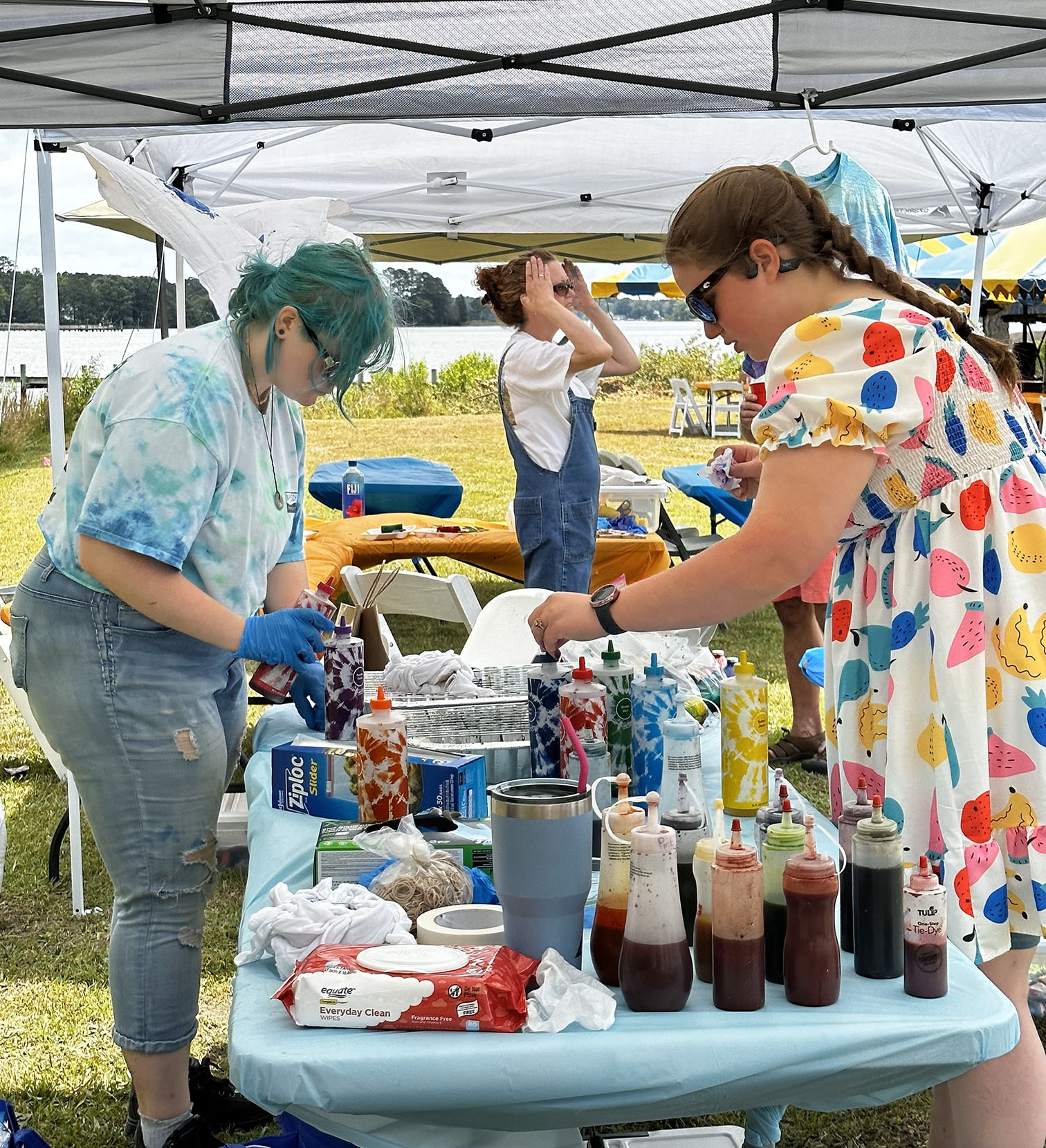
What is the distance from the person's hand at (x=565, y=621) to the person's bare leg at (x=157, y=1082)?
0.97m

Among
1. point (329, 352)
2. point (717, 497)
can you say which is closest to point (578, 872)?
point (329, 352)

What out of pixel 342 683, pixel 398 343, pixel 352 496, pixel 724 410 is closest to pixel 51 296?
pixel 398 343

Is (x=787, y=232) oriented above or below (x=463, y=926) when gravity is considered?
above

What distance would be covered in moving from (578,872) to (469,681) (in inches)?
43.6

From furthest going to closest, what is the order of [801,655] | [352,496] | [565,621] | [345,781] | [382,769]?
[352,496] < [801,655] < [345,781] < [382,769] < [565,621]

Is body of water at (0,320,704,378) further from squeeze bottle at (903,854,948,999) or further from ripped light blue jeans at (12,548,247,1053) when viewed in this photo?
squeeze bottle at (903,854,948,999)

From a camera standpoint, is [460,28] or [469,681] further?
[460,28]

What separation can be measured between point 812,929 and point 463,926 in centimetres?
41

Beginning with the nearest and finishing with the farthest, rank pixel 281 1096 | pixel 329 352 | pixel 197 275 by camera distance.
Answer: pixel 281 1096
pixel 329 352
pixel 197 275

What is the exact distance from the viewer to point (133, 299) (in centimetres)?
600

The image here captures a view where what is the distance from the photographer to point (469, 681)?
2.41 m

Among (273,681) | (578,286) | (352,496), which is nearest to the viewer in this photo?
(273,681)

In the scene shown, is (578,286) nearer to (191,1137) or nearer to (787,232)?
(787,232)

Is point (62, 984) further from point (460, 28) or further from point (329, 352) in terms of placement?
point (460, 28)
